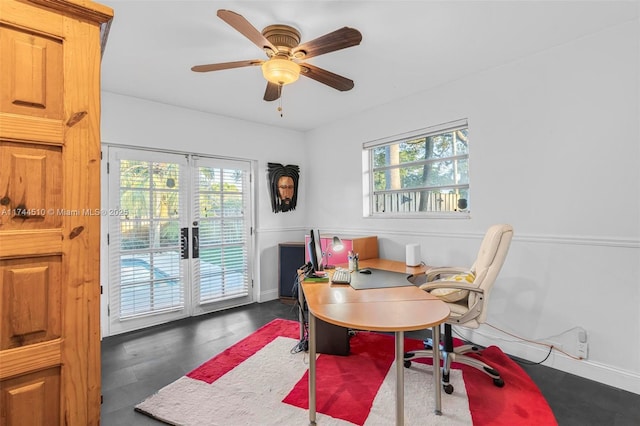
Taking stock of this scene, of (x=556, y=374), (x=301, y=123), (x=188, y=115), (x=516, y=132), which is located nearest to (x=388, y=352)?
(x=556, y=374)

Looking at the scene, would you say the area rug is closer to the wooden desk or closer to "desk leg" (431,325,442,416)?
"desk leg" (431,325,442,416)

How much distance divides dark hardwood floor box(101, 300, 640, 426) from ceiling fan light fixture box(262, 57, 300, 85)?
7.98 feet

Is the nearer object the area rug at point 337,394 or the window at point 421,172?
the area rug at point 337,394

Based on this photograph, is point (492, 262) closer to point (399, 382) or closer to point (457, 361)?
point (457, 361)

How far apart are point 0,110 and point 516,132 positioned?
3.29 meters

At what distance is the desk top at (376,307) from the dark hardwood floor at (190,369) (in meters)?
1.16

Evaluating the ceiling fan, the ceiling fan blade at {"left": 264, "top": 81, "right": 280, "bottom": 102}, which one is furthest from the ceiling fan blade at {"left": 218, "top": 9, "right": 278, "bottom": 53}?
the ceiling fan blade at {"left": 264, "top": 81, "right": 280, "bottom": 102}

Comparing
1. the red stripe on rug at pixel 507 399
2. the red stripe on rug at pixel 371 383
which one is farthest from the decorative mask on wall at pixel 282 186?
the red stripe on rug at pixel 507 399

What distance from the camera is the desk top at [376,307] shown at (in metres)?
1.46

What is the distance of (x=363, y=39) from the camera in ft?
7.62

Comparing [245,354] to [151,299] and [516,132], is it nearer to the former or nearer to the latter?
[151,299]

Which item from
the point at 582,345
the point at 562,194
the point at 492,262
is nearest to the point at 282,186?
the point at 492,262

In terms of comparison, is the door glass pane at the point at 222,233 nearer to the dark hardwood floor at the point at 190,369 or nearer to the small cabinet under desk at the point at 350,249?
the dark hardwood floor at the point at 190,369

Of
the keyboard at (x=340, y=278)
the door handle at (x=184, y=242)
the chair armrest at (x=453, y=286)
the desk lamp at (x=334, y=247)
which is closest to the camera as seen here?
the chair armrest at (x=453, y=286)
